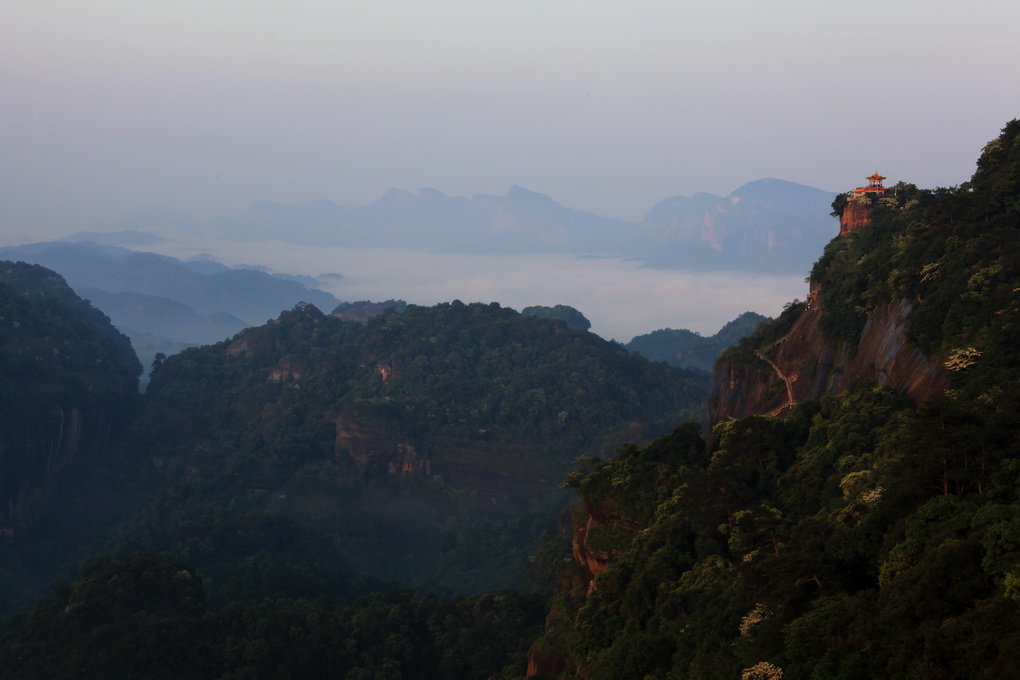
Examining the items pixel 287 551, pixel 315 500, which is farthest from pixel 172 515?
pixel 287 551

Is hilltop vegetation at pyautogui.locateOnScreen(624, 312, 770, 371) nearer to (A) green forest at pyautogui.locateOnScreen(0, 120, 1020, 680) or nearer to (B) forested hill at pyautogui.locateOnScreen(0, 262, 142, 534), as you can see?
(A) green forest at pyautogui.locateOnScreen(0, 120, 1020, 680)

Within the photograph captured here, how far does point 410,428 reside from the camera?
259 ft

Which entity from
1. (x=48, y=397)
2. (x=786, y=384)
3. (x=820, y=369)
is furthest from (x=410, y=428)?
(x=820, y=369)

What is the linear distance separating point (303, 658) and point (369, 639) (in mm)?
2888

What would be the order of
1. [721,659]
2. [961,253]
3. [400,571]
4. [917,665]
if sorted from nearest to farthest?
[917,665] → [721,659] → [961,253] → [400,571]

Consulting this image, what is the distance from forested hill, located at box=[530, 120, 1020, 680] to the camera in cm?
1608

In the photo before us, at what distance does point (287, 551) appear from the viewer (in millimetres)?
58656

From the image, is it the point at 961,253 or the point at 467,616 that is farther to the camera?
the point at 467,616

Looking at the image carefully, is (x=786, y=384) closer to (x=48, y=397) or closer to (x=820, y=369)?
(x=820, y=369)

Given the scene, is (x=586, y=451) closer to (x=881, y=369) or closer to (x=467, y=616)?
(x=467, y=616)

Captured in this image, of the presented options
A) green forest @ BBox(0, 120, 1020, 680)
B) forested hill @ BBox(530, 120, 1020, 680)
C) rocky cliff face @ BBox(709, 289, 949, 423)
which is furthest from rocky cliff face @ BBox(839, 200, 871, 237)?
forested hill @ BBox(530, 120, 1020, 680)

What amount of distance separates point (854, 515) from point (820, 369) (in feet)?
56.5

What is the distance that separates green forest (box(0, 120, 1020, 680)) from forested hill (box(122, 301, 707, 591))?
0.29m

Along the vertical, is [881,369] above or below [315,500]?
above
